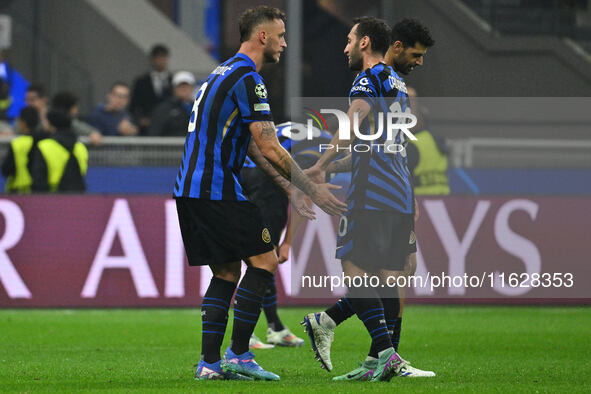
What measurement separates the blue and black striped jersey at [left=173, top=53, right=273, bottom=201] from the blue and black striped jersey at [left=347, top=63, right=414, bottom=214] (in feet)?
2.06

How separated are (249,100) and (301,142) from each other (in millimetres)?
2618

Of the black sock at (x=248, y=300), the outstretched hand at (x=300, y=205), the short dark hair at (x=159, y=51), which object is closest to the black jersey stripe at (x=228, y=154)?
the outstretched hand at (x=300, y=205)

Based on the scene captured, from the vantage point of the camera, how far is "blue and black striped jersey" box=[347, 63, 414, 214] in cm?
731

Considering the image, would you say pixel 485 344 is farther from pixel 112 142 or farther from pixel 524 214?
pixel 112 142

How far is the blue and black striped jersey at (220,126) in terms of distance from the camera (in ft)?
23.6

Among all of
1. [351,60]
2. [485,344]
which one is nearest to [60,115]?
[485,344]

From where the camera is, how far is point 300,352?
9688 mm

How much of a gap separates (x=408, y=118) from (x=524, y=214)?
6.72 m

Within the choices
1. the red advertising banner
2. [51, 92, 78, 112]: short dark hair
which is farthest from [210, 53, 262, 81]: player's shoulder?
[51, 92, 78, 112]: short dark hair

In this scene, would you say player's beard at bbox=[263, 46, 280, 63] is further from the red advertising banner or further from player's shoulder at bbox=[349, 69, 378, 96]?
the red advertising banner

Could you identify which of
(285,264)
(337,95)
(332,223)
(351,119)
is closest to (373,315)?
(351,119)

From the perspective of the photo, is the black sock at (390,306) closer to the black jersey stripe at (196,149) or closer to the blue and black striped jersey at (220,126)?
the blue and black striped jersey at (220,126)

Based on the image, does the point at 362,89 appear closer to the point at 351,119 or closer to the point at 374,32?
the point at 351,119

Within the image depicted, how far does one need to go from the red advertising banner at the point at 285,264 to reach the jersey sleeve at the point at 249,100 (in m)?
6.46
